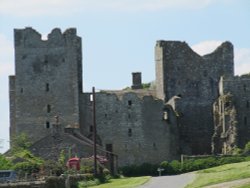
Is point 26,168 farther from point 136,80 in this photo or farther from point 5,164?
point 136,80

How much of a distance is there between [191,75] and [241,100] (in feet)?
27.5

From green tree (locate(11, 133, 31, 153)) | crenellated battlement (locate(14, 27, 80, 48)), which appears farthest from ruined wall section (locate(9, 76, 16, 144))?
crenellated battlement (locate(14, 27, 80, 48))

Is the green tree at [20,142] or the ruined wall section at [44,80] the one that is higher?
the ruined wall section at [44,80]

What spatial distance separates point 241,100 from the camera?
102812mm

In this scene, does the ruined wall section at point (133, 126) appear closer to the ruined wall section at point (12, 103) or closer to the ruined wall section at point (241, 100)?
the ruined wall section at point (241, 100)

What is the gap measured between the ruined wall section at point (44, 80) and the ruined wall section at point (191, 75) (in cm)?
1129

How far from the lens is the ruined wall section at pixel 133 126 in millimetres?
101688

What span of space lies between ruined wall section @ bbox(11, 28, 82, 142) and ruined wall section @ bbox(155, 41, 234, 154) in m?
11.3

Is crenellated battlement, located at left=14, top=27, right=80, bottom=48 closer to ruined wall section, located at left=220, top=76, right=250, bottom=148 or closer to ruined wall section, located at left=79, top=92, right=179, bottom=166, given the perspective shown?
ruined wall section, located at left=79, top=92, right=179, bottom=166

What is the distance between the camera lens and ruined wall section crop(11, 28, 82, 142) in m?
100

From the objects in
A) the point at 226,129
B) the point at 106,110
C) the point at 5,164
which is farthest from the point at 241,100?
the point at 5,164

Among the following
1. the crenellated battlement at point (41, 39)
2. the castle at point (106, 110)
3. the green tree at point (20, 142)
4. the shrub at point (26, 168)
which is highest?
the crenellated battlement at point (41, 39)

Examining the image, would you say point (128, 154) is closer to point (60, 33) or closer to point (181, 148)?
point (181, 148)

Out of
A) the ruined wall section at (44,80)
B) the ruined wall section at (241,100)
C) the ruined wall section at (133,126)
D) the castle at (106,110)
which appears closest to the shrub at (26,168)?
the castle at (106,110)
